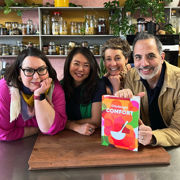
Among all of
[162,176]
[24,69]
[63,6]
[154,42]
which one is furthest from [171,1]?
[162,176]

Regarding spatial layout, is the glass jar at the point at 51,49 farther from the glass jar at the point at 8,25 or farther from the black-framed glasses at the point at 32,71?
the black-framed glasses at the point at 32,71

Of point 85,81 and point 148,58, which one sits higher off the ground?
point 148,58

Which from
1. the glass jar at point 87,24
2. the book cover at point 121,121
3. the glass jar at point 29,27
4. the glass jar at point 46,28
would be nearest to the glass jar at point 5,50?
the glass jar at point 29,27

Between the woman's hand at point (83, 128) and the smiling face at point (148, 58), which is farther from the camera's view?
the smiling face at point (148, 58)

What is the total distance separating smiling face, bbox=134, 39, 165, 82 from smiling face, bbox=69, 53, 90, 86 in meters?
0.31

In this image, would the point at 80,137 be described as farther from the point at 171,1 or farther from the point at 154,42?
the point at 171,1

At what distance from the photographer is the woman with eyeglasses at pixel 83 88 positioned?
1267 millimetres

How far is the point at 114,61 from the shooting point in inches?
58.1

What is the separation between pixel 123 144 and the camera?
0.88m

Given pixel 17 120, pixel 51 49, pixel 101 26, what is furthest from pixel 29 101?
pixel 101 26

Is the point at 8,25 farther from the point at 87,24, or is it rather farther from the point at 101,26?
the point at 101,26

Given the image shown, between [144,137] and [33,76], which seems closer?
[144,137]

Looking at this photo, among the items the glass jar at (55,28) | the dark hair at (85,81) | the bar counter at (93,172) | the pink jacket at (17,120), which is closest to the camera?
the bar counter at (93,172)

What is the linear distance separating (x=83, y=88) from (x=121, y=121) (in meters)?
0.50
